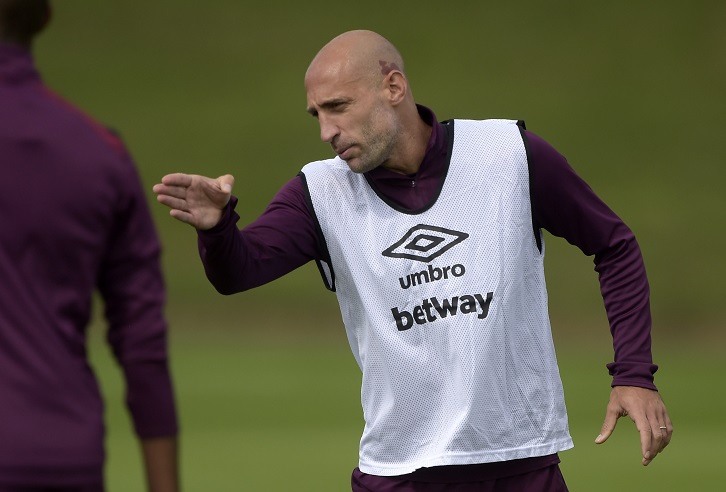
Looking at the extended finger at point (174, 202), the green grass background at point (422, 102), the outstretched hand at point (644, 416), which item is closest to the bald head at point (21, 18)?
the extended finger at point (174, 202)

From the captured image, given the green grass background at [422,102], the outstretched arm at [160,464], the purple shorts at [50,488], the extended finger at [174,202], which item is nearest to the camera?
the purple shorts at [50,488]

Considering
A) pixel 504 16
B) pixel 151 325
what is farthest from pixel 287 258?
pixel 504 16

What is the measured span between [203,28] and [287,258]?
17.7 meters

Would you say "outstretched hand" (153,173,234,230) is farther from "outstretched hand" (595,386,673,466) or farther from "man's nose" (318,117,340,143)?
"outstretched hand" (595,386,673,466)

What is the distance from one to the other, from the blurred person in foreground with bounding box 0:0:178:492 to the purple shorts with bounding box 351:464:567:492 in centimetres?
164

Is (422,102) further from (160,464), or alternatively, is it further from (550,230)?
(160,464)

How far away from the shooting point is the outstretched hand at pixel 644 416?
12.9 ft

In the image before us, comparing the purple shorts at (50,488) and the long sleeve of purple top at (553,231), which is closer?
the purple shorts at (50,488)

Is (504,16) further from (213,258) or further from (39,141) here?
(39,141)

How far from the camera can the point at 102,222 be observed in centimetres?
237

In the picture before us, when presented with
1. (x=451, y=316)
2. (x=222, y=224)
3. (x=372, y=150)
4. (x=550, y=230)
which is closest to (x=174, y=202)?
(x=222, y=224)

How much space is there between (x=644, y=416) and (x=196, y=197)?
1.42 meters

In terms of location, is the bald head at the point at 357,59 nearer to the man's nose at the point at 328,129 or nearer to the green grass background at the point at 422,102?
the man's nose at the point at 328,129

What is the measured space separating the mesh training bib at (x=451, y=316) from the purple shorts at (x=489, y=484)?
1.8 inches
